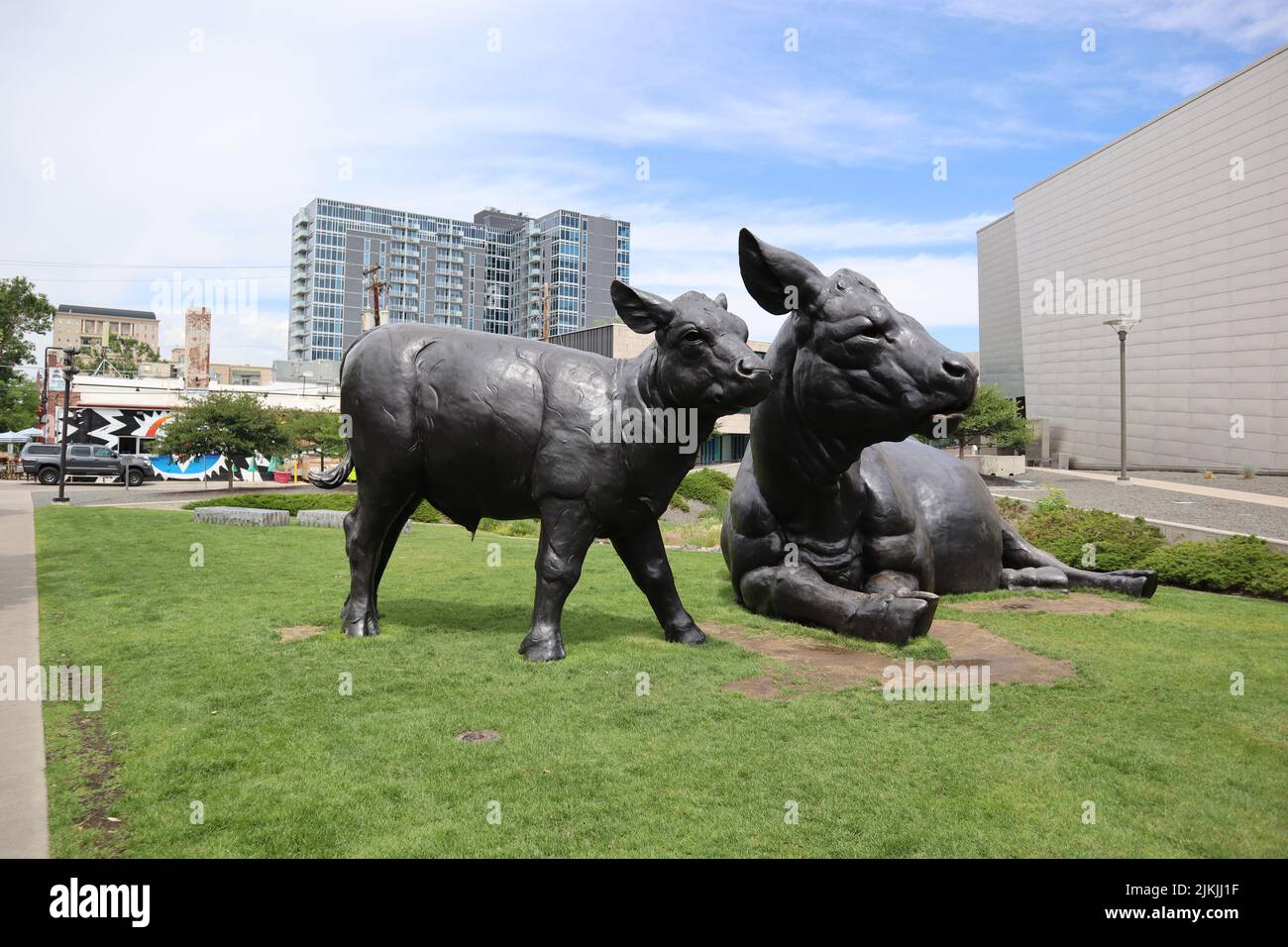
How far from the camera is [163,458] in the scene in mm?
41031

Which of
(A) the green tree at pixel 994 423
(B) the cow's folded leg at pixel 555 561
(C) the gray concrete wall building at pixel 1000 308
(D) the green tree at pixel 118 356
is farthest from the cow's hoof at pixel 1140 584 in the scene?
(D) the green tree at pixel 118 356

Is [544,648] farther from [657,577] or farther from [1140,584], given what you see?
[1140,584]

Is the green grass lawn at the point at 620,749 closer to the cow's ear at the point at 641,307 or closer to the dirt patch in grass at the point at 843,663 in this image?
the dirt patch in grass at the point at 843,663

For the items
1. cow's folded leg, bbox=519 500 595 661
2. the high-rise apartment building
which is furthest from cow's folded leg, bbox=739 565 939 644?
the high-rise apartment building

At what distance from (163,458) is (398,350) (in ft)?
135

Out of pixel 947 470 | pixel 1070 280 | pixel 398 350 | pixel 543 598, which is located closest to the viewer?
pixel 543 598

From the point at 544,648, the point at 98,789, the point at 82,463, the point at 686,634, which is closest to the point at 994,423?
the point at 686,634

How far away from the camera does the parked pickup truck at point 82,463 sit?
3616 cm

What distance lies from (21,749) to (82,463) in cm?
3893

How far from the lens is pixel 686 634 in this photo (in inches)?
248

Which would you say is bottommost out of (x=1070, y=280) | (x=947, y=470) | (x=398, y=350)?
(x=947, y=470)

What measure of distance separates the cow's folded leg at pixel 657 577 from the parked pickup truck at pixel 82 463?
36022mm
